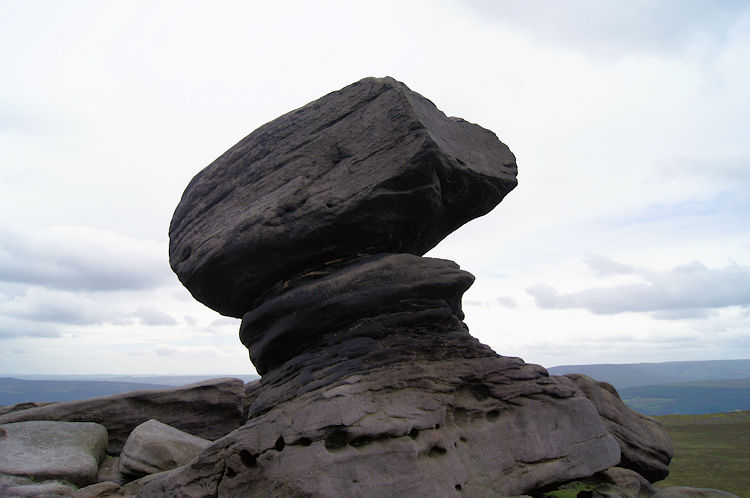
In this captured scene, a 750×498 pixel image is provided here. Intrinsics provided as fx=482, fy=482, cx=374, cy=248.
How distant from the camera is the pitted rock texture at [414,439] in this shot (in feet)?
30.9

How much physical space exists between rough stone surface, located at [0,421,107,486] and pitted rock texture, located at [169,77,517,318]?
6.76m

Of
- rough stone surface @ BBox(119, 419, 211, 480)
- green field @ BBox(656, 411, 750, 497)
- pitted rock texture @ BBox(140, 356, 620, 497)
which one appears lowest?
green field @ BBox(656, 411, 750, 497)

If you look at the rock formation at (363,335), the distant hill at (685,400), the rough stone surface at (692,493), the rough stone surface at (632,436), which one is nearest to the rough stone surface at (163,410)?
the rock formation at (363,335)

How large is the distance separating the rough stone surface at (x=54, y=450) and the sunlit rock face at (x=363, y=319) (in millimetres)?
5144

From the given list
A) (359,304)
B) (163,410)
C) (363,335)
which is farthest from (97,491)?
(359,304)

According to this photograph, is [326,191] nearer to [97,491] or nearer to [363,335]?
[363,335]

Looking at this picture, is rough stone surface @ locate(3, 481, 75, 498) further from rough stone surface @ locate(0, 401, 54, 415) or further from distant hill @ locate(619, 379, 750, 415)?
distant hill @ locate(619, 379, 750, 415)

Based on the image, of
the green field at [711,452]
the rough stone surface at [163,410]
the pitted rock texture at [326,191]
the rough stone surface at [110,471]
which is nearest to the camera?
the pitted rock texture at [326,191]

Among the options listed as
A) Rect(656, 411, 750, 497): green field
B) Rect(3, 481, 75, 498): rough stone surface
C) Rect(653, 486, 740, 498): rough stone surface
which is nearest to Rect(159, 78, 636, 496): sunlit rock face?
Rect(653, 486, 740, 498): rough stone surface

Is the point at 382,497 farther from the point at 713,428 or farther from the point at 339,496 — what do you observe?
the point at 713,428

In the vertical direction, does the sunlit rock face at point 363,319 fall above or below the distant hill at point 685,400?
above

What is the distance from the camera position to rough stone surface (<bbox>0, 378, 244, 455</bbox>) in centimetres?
1833

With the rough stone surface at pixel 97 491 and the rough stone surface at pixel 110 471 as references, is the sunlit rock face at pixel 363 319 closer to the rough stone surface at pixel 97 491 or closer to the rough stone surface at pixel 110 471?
the rough stone surface at pixel 97 491

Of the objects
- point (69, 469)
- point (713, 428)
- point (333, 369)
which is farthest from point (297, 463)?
point (713, 428)
